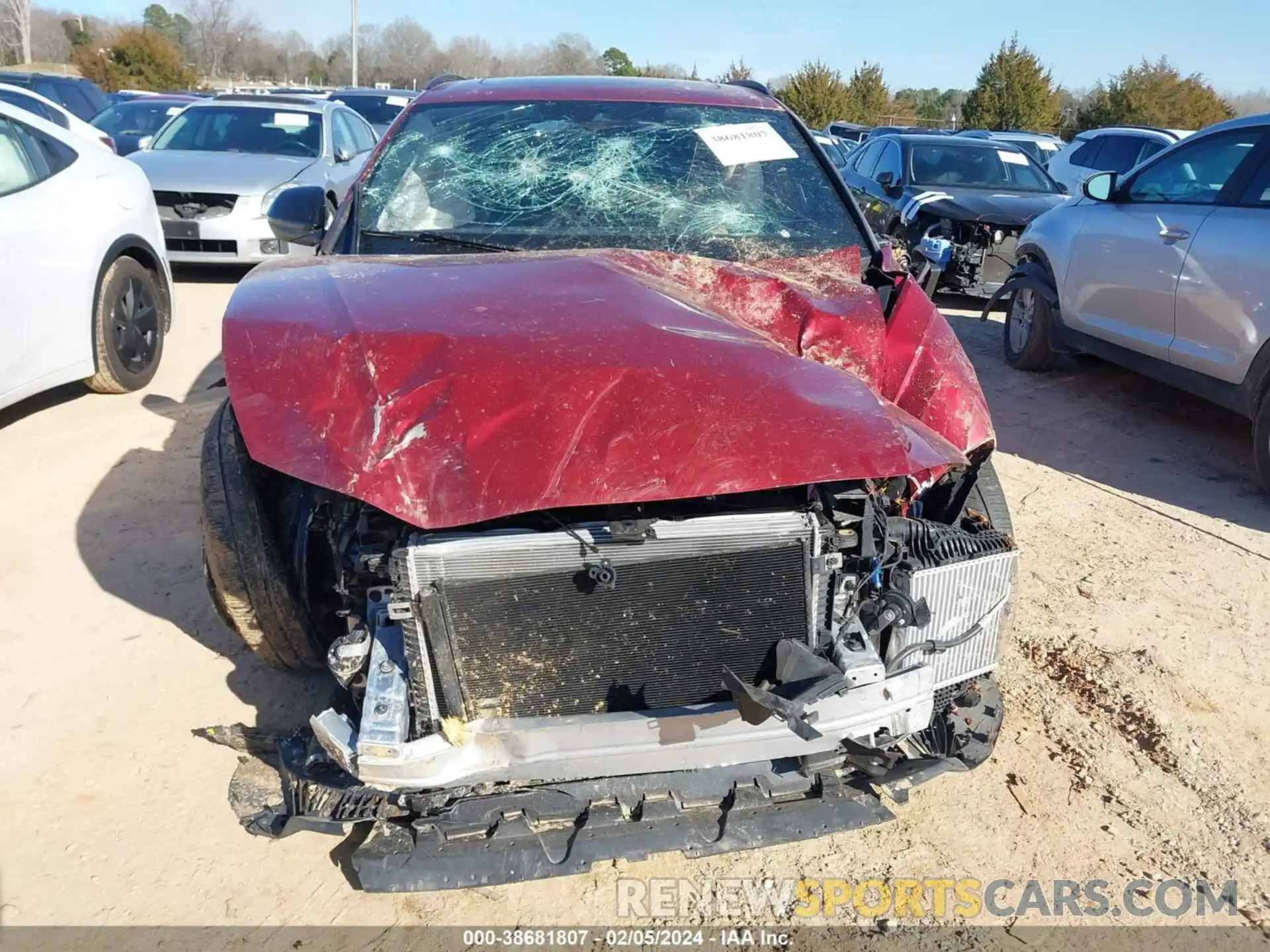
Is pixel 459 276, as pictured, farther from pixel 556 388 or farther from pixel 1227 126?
pixel 1227 126

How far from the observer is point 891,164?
31.2 feet

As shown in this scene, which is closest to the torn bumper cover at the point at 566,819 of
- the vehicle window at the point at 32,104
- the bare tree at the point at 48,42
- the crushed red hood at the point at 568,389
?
the crushed red hood at the point at 568,389

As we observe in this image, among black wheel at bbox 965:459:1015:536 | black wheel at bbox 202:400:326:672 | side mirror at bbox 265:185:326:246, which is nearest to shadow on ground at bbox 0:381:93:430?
side mirror at bbox 265:185:326:246

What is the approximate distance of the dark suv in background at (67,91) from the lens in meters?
15.8

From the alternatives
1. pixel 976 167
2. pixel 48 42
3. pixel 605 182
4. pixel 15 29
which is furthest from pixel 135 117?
pixel 48 42

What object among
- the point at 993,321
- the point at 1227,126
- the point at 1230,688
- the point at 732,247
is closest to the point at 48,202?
the point at 732,247

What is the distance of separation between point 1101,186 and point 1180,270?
3.26ft

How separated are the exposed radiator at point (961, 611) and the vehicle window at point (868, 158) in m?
8.30

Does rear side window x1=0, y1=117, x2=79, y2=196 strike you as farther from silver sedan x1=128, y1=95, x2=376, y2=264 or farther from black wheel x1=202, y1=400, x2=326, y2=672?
black wheel x1=202, y1=400, x2=326, y2=672

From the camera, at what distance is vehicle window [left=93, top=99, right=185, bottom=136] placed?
41.8ft

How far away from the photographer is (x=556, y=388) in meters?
2.03

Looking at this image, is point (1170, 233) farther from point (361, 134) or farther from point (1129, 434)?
point (361, 134)

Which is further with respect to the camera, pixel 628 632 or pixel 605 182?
pixel 605 182

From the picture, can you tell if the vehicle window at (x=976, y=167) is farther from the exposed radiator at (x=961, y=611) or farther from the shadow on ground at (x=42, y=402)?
the exposed radiator at (x=961, y=611)
